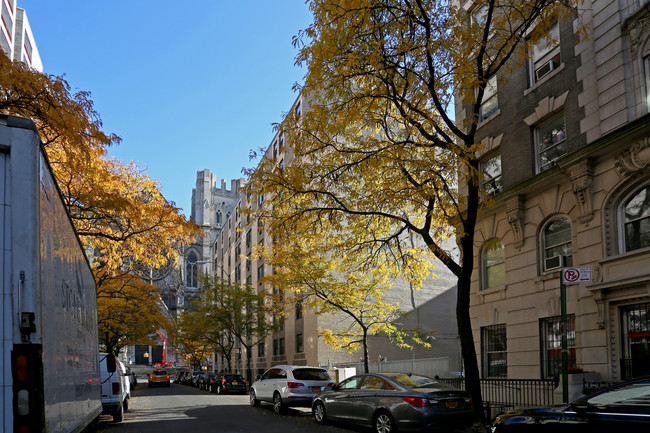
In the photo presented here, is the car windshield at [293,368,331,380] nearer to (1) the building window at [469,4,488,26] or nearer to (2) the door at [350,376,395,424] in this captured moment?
(2) the door at [350,376,395,424]

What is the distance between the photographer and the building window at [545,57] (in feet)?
60.2

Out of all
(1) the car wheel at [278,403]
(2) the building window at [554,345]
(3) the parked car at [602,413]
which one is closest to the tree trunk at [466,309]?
(2) the building window at [554,345]

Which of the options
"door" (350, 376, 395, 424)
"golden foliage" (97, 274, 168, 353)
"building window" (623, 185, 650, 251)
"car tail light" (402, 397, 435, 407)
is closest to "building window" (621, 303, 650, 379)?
"building window" (623, 185, 650, 251)

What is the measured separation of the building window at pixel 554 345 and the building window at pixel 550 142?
15.9 ft

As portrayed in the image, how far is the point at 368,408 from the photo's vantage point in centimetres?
1370

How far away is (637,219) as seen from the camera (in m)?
15.0

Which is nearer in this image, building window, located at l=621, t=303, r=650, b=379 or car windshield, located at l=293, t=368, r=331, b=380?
building window, located at l=621, t=303, r=650, b=379

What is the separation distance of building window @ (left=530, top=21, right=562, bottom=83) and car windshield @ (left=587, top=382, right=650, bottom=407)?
13.3 meters

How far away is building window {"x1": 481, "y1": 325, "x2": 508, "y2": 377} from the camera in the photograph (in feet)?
65.0

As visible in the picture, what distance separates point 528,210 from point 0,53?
15426 mm

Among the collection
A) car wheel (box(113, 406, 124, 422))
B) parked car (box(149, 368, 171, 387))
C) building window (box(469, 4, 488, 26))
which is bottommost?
parked car (box(149, 368, 171, 387))

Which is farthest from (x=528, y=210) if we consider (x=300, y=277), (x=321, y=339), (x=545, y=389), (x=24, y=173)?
(x=321, y=339)

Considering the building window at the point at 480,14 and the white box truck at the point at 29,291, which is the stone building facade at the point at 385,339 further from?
the white box truck at the point at 29,291

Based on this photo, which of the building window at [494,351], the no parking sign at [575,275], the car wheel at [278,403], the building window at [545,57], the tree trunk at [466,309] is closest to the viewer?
the no parking sign at [575,275]
